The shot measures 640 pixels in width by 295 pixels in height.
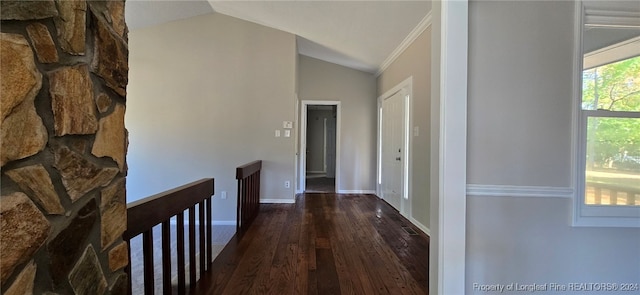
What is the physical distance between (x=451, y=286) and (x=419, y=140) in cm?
238

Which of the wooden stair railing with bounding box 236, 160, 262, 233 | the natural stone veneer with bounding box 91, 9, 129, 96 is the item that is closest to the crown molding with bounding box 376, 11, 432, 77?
the wooden stair railing with bounding box 236, 160, 262, 233

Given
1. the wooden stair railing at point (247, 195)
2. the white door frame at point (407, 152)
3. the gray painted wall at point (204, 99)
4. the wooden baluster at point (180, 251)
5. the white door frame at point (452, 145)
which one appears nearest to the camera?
the white door frame at point (452, 145)

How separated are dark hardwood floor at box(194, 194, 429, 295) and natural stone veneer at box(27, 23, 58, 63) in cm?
179

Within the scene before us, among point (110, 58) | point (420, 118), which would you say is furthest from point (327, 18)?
point (110, 58)

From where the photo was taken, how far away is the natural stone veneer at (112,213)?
38.9 inches

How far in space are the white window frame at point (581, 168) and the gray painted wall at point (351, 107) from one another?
4.37m

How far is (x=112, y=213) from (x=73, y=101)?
423 mm

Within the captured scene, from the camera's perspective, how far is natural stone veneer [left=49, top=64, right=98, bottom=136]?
766 millimetres

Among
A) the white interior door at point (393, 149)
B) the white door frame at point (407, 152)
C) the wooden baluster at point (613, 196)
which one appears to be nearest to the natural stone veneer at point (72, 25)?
the wooden baluster at point (613, 196)

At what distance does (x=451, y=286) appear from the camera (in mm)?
1558

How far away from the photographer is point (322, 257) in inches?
104

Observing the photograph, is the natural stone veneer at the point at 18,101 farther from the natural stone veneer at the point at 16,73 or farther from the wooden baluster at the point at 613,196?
the wooden baluster at the point at 613,196

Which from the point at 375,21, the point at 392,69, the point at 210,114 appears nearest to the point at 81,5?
the point at 375,21

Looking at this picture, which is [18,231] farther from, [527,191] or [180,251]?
[527,191]
